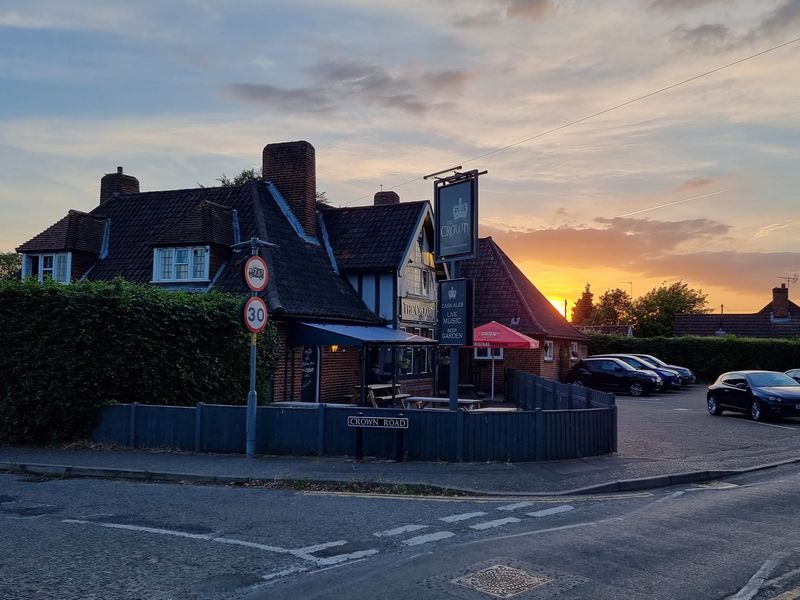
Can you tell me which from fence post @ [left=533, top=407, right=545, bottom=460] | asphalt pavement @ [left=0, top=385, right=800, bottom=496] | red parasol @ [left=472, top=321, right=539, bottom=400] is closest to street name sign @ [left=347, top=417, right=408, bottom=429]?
asphalt pavement @ [left=0, top=385, right=800, bottom=496]

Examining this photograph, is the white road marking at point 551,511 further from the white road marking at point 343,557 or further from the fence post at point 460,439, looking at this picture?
the fence post at point 460,439

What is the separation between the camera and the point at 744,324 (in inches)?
2459

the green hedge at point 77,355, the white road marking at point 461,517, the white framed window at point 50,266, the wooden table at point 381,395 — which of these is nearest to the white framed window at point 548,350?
the wooden table at point 381,395

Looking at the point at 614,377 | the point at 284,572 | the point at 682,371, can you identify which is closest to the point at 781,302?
the point at 682,371

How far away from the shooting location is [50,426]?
14625mm

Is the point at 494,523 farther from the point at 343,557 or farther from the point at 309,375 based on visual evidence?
the point at 309,375

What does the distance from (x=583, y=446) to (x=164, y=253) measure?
48.7 ft

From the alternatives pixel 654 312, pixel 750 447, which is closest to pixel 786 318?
pixel 654 312

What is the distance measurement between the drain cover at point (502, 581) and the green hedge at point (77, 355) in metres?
10.5

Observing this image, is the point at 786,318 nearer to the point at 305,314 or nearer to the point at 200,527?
the point at 305,314

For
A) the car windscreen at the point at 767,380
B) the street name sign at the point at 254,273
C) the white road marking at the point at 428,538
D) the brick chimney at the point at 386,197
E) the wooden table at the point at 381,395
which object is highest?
the brick chimney at the point at 386,197

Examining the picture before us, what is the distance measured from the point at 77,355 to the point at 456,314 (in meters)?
7.74

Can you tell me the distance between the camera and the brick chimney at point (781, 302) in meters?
59.7

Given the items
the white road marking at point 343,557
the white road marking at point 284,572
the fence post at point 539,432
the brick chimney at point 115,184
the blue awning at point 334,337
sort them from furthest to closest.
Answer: the brick chimney at point 115,184 < the blue awning at point 334,337 < the fence post at point 539,432 < the white road marking at point 343,557 < the white road marking at point 284,572
